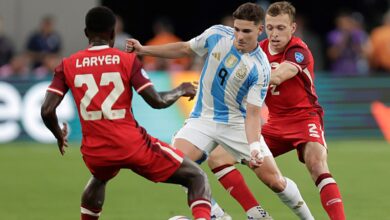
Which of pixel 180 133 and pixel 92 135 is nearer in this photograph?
pixel 92 135

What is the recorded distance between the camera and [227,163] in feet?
34.6

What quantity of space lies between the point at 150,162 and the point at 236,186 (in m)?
1.92

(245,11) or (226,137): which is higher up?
(245,11)

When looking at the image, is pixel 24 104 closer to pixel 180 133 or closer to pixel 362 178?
pixel 362 178

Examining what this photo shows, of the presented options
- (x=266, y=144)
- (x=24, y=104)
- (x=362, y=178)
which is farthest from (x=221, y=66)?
(x=24, y=104)

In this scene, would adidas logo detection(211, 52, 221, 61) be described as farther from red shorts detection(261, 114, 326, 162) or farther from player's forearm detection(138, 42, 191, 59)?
red shorts detection(261, 114, 326, 162)

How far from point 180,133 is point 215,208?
0.86 metres

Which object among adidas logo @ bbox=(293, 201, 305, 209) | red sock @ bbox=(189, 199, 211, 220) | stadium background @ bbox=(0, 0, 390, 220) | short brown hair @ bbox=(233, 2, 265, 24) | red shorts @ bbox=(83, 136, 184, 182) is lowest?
stadium background @ bbox=(0, 0, 390, 220)

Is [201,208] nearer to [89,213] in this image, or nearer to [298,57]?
[89,213]

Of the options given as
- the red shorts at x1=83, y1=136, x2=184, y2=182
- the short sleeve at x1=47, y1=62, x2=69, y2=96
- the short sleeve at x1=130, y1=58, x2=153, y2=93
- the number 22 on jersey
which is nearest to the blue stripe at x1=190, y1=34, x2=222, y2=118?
the red shorts at x1=83, y1=136, x2=184, y2=182

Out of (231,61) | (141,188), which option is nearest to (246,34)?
(231,61)

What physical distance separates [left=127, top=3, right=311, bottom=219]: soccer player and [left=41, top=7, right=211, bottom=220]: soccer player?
1143mm

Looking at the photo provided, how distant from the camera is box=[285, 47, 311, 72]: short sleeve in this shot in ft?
33.6

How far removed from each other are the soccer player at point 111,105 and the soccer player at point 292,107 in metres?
1.70
